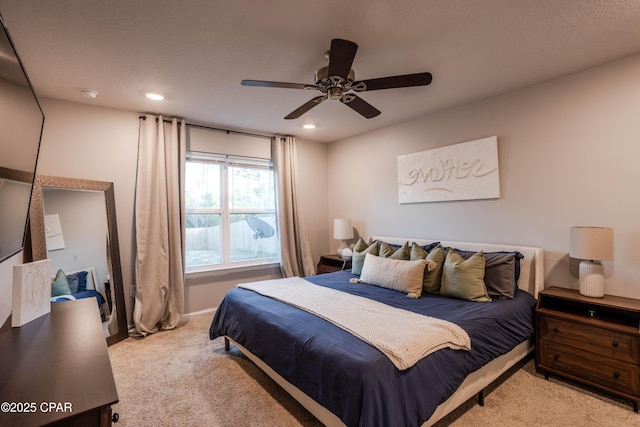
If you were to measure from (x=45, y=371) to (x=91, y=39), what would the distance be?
2.06m

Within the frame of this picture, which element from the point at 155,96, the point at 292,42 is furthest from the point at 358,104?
the point at 155,96

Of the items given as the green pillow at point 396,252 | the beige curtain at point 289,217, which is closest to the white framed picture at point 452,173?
the green pillow at point 396,252

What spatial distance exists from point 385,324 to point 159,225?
2.85m

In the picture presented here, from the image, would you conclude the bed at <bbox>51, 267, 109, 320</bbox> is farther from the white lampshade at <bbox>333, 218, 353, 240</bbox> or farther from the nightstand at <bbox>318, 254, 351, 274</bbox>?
the white lampshade at <bbox>333, 218, 353, 240</bbox>

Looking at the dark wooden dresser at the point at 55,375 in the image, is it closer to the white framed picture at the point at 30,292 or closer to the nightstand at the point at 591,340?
the white framed picture at the point at 30,292

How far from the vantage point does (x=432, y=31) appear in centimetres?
200

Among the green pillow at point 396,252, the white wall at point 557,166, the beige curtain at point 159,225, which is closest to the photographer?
the white wall at point 557,166

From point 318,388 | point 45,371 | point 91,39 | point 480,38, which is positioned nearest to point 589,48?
point 480,38

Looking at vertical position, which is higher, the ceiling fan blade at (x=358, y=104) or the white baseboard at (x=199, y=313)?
the ceiling fan blade at (x=358, y=104)

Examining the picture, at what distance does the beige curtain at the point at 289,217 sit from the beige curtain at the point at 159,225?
133cm

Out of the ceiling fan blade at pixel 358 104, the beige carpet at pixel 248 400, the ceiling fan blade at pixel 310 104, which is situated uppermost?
the ceiling fan blade at pixel 310 104

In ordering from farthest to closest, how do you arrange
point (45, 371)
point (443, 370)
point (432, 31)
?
point (432, 31), point (443, 370), point (45, 371)

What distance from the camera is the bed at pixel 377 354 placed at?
1494mm

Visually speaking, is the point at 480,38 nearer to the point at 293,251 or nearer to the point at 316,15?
the point at 316,15
